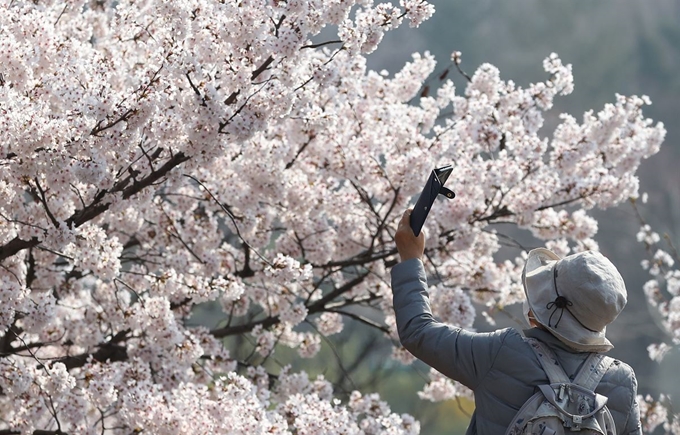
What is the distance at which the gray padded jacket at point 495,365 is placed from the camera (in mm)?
1535

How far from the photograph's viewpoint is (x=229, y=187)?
4055mm

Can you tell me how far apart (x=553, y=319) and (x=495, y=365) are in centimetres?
15

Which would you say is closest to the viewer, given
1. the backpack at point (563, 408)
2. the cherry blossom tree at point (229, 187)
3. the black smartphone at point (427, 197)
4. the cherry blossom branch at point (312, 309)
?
the backpack at point (563, 408)

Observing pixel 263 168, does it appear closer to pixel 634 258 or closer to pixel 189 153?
pixel 189 153

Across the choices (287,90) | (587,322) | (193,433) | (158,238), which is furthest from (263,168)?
(587,322)

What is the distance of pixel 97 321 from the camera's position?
3928 mm

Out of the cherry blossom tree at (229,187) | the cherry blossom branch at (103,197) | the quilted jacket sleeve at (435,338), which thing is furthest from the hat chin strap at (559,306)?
the cherry blossom branch at (103,197)

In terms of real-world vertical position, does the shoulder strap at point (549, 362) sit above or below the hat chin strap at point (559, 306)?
below

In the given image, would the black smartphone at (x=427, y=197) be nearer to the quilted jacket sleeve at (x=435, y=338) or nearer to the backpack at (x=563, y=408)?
the quilted jacket sleeve at (x=435, y=338)

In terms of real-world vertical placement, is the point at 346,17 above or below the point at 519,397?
above

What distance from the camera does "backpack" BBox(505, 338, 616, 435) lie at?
1.49 metres

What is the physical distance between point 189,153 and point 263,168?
1166 millimetres

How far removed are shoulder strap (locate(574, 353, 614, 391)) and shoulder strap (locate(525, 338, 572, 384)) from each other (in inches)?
1.1

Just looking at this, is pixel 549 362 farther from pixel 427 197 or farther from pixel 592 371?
pixel 427 197
